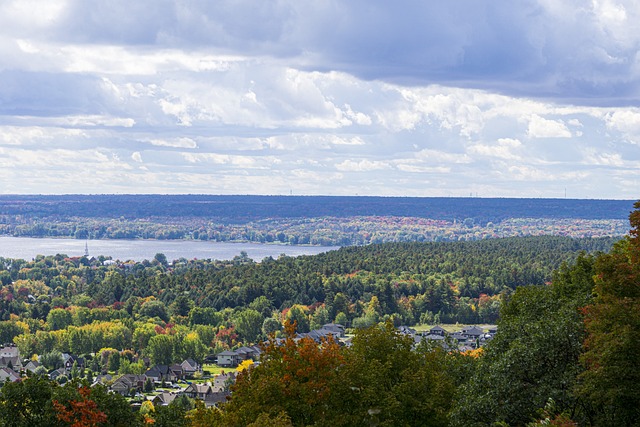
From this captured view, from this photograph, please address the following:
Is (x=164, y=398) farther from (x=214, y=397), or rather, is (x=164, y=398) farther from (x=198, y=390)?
(x=214, y=397)

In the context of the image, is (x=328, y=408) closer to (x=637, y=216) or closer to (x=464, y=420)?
(x=464, y=420)

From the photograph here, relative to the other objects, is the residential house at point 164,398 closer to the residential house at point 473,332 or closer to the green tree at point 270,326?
A: the green tree at point 270,326

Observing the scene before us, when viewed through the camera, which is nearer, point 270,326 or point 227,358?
point 227,358

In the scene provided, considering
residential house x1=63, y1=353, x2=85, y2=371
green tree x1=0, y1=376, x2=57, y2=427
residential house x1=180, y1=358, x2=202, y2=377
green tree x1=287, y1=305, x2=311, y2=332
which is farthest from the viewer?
green tree x1=287, y1=305, x2=311, y2=332

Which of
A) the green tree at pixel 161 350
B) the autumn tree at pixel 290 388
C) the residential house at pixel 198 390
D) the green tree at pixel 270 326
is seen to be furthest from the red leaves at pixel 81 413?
the green tree at pixel 270 326

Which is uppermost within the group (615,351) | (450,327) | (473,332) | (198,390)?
(615,351)

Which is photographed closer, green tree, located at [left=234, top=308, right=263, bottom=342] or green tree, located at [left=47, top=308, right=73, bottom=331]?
green tree, located at [left=234, top=308, right=263, bottom=342]

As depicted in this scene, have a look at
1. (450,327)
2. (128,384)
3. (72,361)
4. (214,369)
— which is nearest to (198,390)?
(128,384)

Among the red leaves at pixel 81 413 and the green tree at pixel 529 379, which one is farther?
the red leaves at pixel 81 413

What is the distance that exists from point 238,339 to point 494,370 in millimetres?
78068

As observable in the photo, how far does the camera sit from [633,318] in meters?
26.1

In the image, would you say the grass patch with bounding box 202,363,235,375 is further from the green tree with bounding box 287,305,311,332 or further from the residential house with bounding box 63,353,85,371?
the green tree with bounding box 287,305,311,332

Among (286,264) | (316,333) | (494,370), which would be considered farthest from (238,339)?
(494,370)

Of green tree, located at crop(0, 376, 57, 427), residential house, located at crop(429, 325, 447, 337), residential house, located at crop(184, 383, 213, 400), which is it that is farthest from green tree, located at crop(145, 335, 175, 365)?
green tree, located at crop(0, 376, 57, 427)
